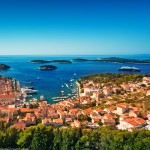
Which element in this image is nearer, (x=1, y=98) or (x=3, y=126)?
(x=3, y=126)

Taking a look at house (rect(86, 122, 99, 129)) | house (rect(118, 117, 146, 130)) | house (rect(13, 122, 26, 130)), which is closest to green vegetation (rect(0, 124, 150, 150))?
house (rect(13, 122, 26, 130))

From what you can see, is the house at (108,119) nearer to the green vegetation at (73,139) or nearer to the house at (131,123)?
the house at (131,123)

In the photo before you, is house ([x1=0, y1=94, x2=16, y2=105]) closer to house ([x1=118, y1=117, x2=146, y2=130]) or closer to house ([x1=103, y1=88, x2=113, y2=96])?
house ([x1=103, y1=88, x2=113, y2=96])

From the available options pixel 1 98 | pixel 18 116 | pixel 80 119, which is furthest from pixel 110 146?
pixel 1 98

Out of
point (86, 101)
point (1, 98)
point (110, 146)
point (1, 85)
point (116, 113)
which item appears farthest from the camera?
point (1, 85)

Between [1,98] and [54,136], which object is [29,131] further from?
[1,98]
